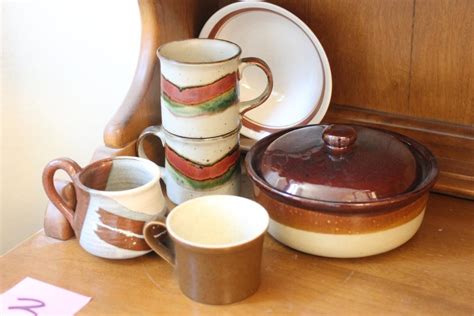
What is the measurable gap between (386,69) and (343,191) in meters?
0.25

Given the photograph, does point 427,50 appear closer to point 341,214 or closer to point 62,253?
point 341,214

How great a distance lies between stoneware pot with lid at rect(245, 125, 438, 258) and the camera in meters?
0.65

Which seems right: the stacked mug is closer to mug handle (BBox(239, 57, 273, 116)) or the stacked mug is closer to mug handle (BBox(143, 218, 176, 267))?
mug handle (BBox(239, 57, 273, 116))

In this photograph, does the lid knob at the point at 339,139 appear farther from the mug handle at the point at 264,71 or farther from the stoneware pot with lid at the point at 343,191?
the mug handle at the point at 264,71

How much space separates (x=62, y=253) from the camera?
2.30 feet

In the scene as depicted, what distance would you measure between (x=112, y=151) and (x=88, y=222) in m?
0.11

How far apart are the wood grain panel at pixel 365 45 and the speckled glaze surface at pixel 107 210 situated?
0.98ft

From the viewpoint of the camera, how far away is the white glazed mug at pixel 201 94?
70 cm

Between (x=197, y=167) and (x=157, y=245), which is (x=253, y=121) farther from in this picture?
(x=157, y=245)

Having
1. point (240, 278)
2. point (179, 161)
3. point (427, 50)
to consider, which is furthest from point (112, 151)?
point (427, 50)

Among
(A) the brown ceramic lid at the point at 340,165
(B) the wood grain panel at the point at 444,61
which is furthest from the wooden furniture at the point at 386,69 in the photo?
(A) the brown ceramic lid at the point at 340,165

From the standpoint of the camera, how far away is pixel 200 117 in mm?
716

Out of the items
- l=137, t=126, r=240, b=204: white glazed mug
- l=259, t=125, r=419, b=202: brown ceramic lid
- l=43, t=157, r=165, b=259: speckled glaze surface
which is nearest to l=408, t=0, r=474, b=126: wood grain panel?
l=259, t=125, r=419, b=202: brown ceramic lid

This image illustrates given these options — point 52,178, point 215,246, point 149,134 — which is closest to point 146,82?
point 149,134
